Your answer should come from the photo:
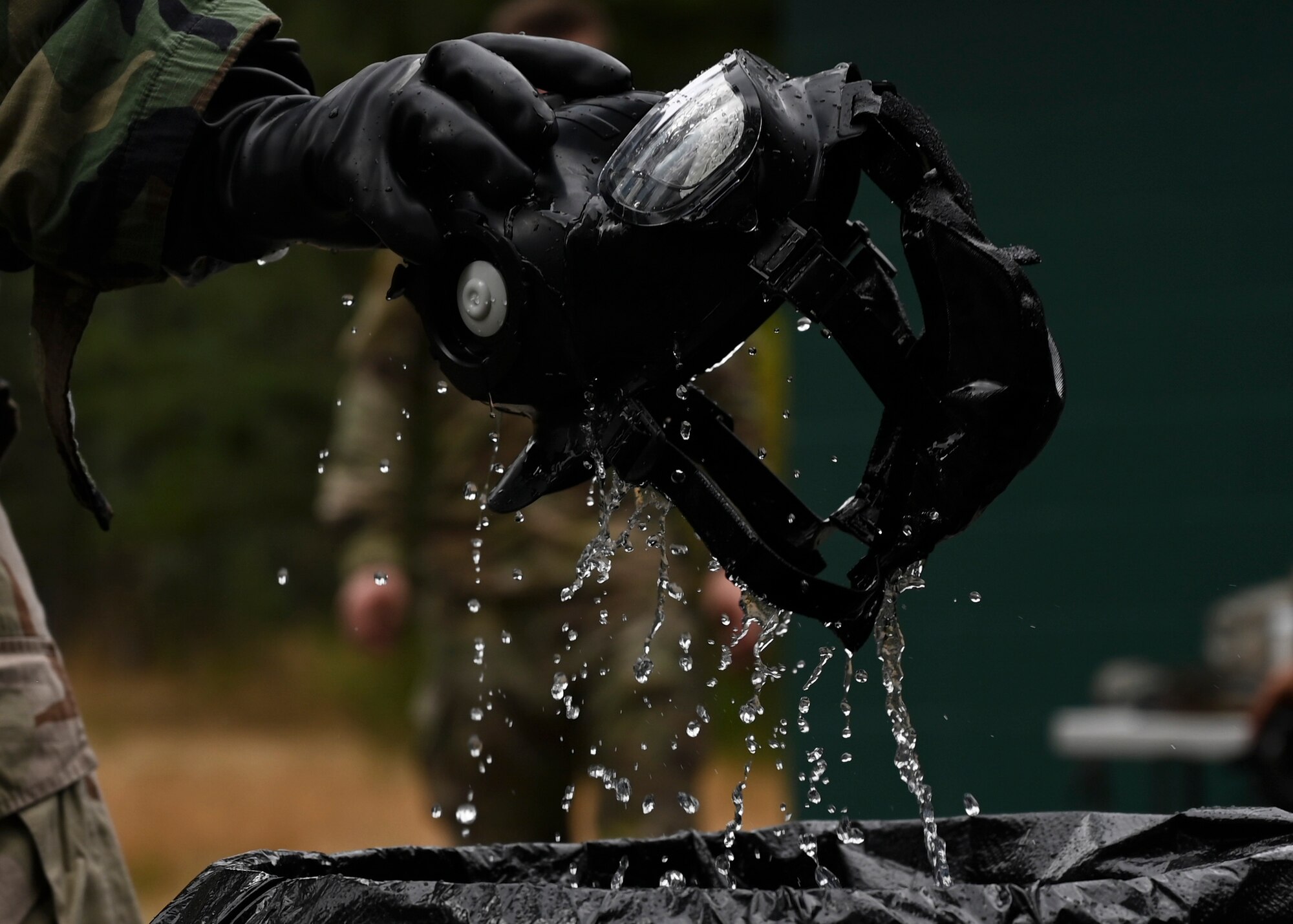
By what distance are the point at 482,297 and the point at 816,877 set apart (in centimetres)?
57

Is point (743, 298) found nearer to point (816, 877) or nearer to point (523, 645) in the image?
point (816, 877)

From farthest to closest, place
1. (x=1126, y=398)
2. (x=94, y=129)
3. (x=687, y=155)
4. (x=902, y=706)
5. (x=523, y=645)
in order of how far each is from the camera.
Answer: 1. (x=1126, y=398)
2. (x=523, y=645)
3. (x=902, y=706)
4. (x=94, y=129)
5. (x=687, y=155)

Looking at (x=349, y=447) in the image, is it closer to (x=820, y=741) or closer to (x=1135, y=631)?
(x=820, y=741)

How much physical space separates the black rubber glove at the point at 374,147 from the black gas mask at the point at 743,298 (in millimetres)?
27

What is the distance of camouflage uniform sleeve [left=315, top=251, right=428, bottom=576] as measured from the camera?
11.0ft

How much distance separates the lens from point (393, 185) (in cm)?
91

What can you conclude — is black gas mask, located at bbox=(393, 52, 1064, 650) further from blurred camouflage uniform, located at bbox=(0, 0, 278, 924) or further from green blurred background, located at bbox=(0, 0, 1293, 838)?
green blurred background, located at bbox=(0, 0, 1293, 838)

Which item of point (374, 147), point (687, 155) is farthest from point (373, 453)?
point (687, 155)

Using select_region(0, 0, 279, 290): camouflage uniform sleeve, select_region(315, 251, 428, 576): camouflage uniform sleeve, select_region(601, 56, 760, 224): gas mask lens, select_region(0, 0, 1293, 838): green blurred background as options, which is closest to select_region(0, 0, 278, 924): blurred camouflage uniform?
select_region(0, 0, 279, 290): camouflage uniform sleeve

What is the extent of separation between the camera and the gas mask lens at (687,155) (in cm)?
83

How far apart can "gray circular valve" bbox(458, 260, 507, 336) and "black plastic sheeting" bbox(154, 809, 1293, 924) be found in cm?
31

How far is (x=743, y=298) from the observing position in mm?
881

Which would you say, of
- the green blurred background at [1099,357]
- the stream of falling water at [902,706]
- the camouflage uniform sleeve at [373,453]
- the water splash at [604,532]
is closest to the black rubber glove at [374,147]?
the water splash at [604,532]

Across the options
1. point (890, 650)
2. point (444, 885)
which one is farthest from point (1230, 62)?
point (444, 885)
